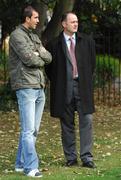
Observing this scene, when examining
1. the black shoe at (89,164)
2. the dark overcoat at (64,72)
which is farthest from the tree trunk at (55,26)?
the black shoe at (89,164)

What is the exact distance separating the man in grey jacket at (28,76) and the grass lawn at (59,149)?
→ 1.25ft

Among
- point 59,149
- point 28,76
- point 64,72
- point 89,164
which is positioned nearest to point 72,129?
point 89,164

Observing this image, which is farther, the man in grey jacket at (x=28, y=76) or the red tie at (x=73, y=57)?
the red tie at (x=73, y=57)

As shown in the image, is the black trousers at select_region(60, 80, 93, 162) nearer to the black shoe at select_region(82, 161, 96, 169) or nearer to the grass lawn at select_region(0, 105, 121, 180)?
the black shoe at select_region(82, 161, 96, 169)

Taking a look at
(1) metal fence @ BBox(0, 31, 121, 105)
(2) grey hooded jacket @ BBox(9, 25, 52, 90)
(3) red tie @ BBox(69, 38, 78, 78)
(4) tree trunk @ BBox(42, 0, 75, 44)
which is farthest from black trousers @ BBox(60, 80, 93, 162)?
(1) metal fence @ BBox(0, 31, 121, 105)

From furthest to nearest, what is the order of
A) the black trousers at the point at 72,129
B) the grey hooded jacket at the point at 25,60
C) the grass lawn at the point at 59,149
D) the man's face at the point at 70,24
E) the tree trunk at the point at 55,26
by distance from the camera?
1. the tree trunk at the point at 55,26
2. the black trousers at the point at 72,129
3. the man's face at the point at 70,24
4. the grass lawn at the point at 59,149
5. the grey hooded jacket at the point at 25,60

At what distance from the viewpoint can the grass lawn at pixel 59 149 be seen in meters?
7.83

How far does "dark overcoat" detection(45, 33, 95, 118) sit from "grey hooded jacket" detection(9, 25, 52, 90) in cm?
53

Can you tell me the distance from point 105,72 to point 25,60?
1426 cm

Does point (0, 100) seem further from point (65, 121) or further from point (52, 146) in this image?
point (65, 121)

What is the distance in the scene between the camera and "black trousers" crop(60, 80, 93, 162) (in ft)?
26.9

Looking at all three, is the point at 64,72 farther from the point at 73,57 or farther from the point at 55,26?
the point at 55,26

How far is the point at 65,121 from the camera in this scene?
825cm

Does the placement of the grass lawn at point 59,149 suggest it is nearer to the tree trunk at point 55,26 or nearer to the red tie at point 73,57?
the red tie at point 73,57
